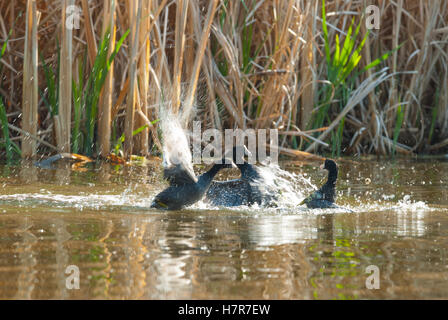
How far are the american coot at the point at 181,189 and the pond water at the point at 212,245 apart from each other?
0.32 ft

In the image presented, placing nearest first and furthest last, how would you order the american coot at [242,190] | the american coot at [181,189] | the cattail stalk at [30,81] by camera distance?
1. the american coot at [181,189]
2. the american coot at [242,190]
3. the cattail stalk at [30,81]

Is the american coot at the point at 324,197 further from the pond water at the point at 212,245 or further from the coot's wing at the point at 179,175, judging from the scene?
the coot's wing at the point at 179,175

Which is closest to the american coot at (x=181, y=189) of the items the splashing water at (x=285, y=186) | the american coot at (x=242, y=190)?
the american coot at (x=242, y=190)

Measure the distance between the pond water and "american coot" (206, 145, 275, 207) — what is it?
15 cm

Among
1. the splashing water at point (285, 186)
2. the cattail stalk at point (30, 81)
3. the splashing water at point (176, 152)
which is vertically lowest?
the splashing water at point (285, 186)

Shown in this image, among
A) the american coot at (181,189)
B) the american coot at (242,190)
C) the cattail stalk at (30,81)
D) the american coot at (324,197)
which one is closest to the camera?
the american coot at (181,189)

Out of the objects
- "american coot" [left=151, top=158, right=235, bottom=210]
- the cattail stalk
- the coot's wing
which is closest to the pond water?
"american coot" [left=151, top=158, right=235, bottom=210]

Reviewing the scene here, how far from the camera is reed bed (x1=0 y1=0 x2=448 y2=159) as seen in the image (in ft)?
23.0

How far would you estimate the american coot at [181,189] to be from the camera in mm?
4875

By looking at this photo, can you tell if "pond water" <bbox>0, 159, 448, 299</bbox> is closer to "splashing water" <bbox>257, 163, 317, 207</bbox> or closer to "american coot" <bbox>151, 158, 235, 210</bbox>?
"american coot" <bbox>151, 158, 235, 210</bbox>

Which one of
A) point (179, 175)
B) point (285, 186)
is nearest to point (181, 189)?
point (179, 175)

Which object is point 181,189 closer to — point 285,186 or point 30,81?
point 285,186

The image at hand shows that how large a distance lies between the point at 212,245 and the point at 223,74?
4.51 m
